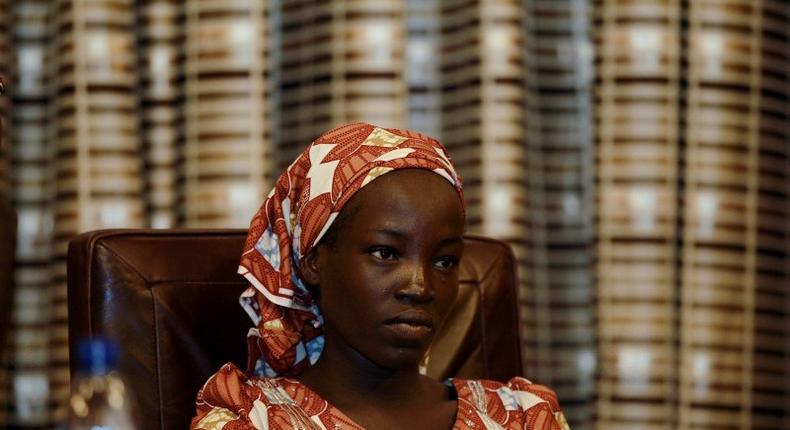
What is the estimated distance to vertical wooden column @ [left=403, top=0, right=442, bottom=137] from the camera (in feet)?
7.88

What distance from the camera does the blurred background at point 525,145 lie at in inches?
87.4

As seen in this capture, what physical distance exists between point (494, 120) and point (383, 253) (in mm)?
1013

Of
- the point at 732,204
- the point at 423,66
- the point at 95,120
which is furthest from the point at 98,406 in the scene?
the point at 732,204

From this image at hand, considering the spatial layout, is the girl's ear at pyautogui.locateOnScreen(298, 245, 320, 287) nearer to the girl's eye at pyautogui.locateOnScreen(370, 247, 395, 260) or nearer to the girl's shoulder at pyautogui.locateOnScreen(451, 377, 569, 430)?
the girl's eye at pyautogui.locateOnScreen(370, 247, 395, 260)

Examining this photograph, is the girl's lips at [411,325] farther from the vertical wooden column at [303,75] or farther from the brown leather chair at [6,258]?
the vertical wooden column at [303,75]

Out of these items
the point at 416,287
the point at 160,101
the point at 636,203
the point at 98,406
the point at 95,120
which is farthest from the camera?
the point at 636,203

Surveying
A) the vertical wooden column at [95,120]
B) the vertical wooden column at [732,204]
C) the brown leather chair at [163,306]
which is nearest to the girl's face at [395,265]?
the brown leather chair at [163,306]

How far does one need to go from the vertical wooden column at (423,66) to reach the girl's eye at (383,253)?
1.06 m

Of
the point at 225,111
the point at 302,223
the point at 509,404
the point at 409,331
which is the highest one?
the point at 225,111

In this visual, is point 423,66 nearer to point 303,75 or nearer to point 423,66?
point 423,66

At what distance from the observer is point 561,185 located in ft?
7.97

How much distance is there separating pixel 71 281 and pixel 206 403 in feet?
0.79

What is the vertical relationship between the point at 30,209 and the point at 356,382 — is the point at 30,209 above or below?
above

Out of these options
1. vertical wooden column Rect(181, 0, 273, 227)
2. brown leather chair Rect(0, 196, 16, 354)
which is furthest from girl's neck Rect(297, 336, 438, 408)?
vertical wooden column Rect(181, 0, 273, 227)
